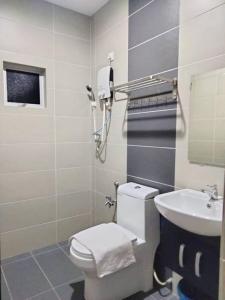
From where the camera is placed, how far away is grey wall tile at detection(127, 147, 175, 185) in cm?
177

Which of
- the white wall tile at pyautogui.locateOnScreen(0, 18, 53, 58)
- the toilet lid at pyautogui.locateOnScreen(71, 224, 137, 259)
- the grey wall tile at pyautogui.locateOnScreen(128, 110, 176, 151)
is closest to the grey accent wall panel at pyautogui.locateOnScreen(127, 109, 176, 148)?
the grey wall tile at pyautogui.locateOnScreen(128, 110, 176, 151)

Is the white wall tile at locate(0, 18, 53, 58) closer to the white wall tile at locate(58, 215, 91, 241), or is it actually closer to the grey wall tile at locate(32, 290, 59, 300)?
the white wall tile at locate(58, 215, 91, 241)

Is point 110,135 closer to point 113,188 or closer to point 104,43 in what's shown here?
point 113,188

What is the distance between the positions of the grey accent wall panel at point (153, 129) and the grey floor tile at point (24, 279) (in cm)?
145

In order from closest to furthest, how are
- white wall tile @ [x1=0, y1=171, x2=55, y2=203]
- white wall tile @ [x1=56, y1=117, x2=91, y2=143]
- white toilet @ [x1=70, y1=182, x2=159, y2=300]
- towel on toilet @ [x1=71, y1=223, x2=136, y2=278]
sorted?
towel on toilet @ [x1=71, y1=223, x2=136, y2=278] < white toilet @ [x1=70, y1=182, x2=159, y2=300] < white wall tile @ [x1=0, y1=171, x2=55, y2=203] < white wall tile @ [x1=56, y1=117, x2=91, y2=143]

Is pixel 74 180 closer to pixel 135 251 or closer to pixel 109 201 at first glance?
pixel 109 201

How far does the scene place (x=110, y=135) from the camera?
2.39 meters

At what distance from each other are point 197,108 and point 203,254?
3.17ft

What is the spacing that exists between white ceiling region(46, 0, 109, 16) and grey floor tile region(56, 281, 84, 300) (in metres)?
2.69

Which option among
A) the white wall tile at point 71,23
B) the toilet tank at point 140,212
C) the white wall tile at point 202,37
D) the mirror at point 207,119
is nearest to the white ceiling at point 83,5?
the white wall tile at point 71,23

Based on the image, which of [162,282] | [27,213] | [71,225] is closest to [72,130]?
[27,213]

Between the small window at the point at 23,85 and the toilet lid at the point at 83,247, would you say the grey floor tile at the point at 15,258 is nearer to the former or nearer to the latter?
the toilet lid at the point at 83,247

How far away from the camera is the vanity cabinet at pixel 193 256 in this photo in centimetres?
137

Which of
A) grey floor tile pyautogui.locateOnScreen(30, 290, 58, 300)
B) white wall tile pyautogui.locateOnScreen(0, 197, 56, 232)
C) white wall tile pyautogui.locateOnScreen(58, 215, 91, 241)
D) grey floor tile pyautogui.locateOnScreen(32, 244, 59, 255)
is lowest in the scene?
grey floor tile pyautogui.locateOnScreen(30, 290, 58, 300)
